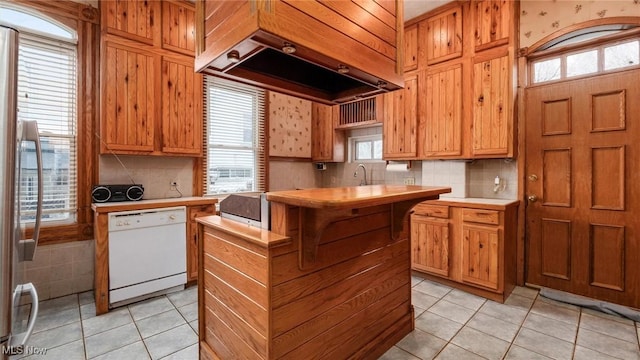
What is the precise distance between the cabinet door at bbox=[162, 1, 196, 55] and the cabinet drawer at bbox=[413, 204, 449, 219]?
3204 mm

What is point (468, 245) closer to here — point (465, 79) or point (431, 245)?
point (431, 245)

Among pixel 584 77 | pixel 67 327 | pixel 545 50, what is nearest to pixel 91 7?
pixel 67 327

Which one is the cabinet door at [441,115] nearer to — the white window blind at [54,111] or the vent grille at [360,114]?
the vent grille at [360,114]

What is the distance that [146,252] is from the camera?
2807 millimetres

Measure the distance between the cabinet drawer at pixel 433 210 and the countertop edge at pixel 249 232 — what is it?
91.2 inches

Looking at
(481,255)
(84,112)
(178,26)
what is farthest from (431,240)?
(84,112)

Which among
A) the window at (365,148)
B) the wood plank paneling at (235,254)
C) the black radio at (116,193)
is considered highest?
the window at (365,148)

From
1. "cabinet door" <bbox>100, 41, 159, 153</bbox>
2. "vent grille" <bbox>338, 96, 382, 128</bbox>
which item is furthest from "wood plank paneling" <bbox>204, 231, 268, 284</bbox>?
"vent grille" <bbox>338, 96, 382, 128</bbox>

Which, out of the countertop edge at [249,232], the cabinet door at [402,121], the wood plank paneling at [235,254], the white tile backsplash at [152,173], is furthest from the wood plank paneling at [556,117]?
the white tile backsplash at [152,173]

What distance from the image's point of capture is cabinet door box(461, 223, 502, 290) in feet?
9.28

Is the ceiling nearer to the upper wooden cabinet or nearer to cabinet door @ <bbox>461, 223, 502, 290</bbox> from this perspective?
the upper wooden cabinet

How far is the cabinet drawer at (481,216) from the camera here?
9.26ft

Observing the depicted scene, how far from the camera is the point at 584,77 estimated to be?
280 centimetres

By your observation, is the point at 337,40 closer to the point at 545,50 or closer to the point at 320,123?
the point at 545,50
